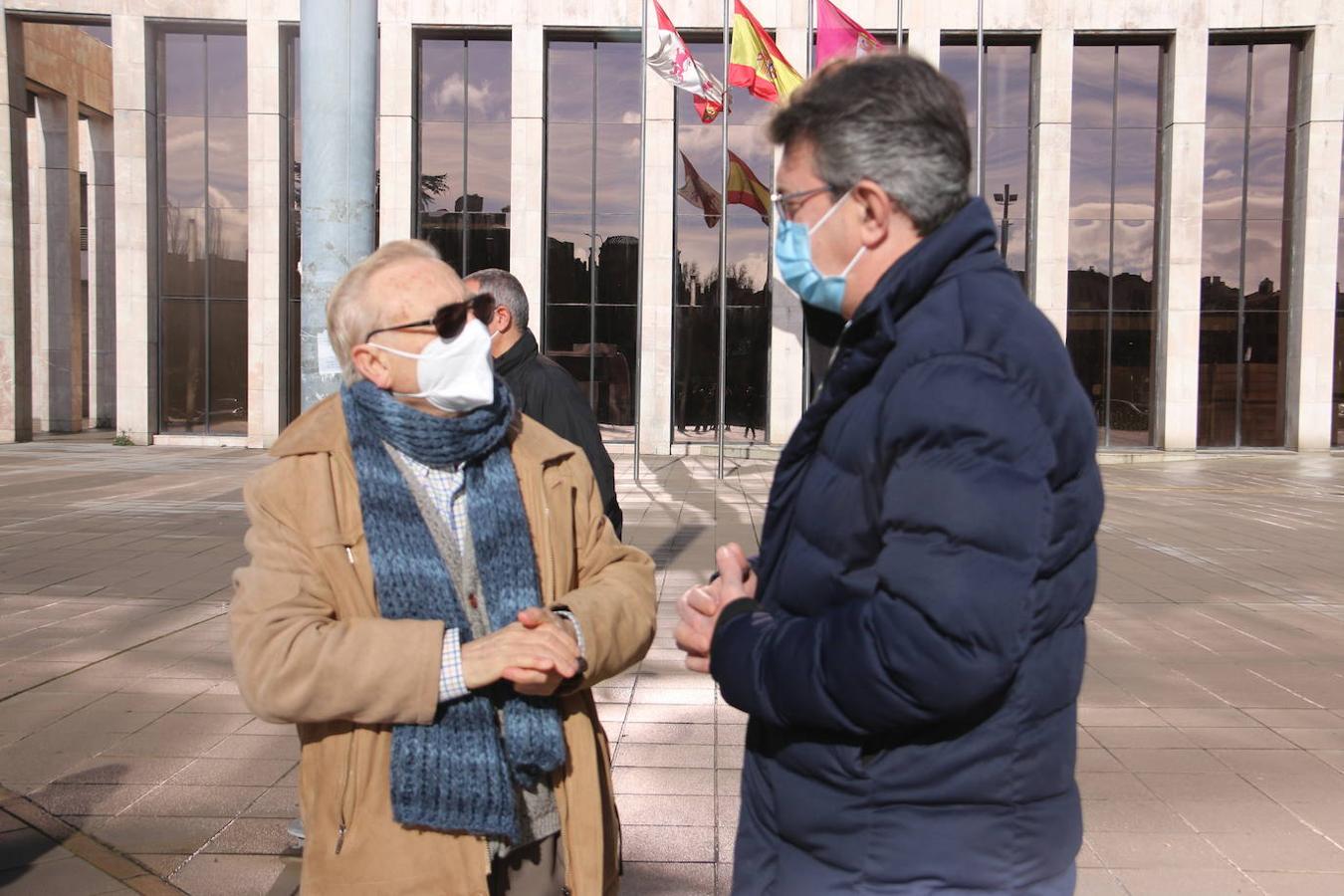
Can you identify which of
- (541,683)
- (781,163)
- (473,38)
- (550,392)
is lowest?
(541,683)

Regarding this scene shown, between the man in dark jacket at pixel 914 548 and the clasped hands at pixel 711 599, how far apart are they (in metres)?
0.14

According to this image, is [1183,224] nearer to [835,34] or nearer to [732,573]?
[835,34]

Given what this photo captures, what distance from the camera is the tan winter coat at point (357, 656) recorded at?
214cm

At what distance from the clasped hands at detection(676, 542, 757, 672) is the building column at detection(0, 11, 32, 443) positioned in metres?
25.3

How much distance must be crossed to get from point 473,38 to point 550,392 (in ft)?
72.4

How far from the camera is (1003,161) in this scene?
2489 centimetres

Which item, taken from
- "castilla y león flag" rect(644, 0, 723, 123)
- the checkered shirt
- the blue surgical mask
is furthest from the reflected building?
the blue surgical mask

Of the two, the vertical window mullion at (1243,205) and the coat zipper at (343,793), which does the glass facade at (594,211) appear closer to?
the vertical window mullion at (1243,205)

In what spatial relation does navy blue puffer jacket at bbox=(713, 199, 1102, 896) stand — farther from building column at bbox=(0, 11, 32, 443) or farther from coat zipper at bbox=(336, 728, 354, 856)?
building column at bbox=(0, 11, 32, 443)

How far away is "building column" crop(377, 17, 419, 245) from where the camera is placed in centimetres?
2398

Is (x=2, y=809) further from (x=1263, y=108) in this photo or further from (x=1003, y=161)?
(x=1263, y=108)

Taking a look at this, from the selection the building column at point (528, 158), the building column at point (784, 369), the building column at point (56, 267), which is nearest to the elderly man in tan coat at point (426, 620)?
the building column at point (528, 158)

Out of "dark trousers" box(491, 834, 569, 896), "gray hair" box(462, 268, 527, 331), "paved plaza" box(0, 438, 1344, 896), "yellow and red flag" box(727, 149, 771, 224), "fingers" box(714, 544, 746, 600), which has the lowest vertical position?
"paved plaza" box(0, 438, 1344, 896)

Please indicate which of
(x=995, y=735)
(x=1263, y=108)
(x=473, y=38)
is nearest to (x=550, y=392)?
(x=995, y=735)
